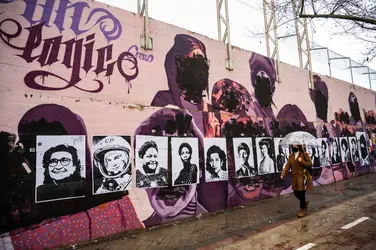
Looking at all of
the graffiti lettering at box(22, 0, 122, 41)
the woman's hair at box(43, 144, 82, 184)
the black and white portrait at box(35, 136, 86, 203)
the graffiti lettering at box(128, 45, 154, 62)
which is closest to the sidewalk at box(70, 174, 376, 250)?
the black and white portrait at box(35, 136, 86, 203)

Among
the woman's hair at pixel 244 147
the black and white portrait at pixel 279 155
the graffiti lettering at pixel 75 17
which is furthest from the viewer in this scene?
the black and white portrait at pixel 279 155

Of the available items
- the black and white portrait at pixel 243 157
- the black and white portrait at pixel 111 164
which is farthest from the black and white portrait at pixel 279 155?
the black and white portrait at pixel 111 164

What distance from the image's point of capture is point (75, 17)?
17.7ft

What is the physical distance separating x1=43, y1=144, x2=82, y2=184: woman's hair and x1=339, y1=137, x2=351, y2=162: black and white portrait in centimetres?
1198

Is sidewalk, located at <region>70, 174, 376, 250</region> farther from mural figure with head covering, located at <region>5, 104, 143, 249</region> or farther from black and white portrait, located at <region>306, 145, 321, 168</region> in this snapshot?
black and white portrait, located at <region>306, 145, 321, 168</region>

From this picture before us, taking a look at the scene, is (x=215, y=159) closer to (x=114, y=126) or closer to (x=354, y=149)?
(x=114, y=126)

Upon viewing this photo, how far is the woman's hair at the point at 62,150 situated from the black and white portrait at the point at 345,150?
11984 millimetres

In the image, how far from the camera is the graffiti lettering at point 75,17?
4.91m

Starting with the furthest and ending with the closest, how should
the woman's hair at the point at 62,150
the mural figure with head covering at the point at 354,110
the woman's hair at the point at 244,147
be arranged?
the mural figure with head covering at the point at 354,110
the woman's hair at the point at 244,147
the woman's hair at the point at 62,150

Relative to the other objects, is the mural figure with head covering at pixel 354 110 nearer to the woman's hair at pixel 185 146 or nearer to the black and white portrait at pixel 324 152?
the black and white portrait at pixel 324 152

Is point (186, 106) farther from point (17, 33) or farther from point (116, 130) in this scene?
point (17, 33)

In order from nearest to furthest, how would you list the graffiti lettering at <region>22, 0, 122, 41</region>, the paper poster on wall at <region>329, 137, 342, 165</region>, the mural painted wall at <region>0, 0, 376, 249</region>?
the mural painted wall at <region>0, 0, 376, 249</region> < the graffiti lettering at <region>22, 0, 122, 41</region> < the paper poster on wall at <region>329, 137, 342, 165</region>

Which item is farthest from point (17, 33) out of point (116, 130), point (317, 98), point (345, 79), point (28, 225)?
point (345, 79)

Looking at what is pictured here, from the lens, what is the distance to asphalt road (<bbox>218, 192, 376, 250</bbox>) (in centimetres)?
431
